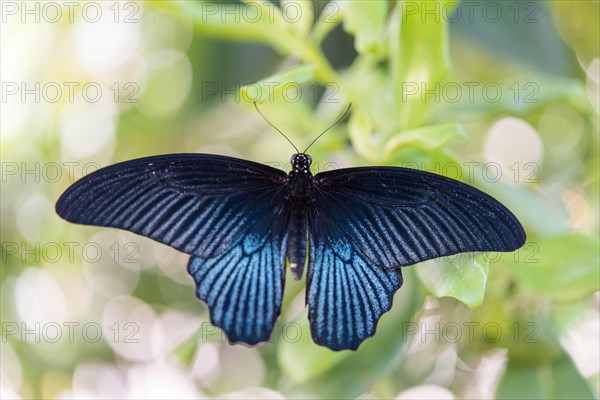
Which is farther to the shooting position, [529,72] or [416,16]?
[529,72]

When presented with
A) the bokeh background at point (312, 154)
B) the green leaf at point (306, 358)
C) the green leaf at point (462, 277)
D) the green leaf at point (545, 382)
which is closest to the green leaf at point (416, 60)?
the bokeh background at point (312, 154)

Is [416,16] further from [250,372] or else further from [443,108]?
[250,372]

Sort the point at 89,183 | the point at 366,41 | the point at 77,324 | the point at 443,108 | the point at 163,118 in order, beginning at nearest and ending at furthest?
the point at 89,183 → the point at 366,41 → the point at 443,108 → the point at 77,324 → the point at 163,118

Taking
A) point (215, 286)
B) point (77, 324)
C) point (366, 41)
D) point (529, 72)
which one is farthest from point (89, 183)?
point (529, 72)

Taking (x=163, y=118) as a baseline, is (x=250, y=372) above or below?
below

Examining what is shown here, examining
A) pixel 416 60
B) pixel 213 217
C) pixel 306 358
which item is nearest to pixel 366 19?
pixel 416 60
